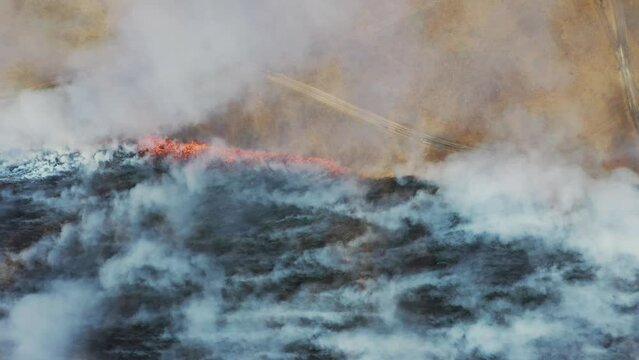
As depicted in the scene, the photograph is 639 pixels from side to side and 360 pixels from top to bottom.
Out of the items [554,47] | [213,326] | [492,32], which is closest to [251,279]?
[213,326]

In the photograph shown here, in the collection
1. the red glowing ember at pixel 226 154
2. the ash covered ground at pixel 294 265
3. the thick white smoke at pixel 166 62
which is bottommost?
the ash covered ground at pixel 294 265

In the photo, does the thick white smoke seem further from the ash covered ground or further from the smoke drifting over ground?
the ash covered ground

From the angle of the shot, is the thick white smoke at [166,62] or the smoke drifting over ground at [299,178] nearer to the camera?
the smoke drifting over ground at [299,178]

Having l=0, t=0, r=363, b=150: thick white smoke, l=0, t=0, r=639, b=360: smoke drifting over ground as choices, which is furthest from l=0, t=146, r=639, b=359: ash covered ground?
l=0, t=0, r=363, b=150: thick white smoke

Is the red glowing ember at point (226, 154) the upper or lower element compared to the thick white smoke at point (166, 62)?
lower

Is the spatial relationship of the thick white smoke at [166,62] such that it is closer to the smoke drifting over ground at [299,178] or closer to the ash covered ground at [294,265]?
the smoke drifting over ground at [299,178]

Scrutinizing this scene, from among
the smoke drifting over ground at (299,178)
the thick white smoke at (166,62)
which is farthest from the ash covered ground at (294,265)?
the thick white smoke at (166,62)
